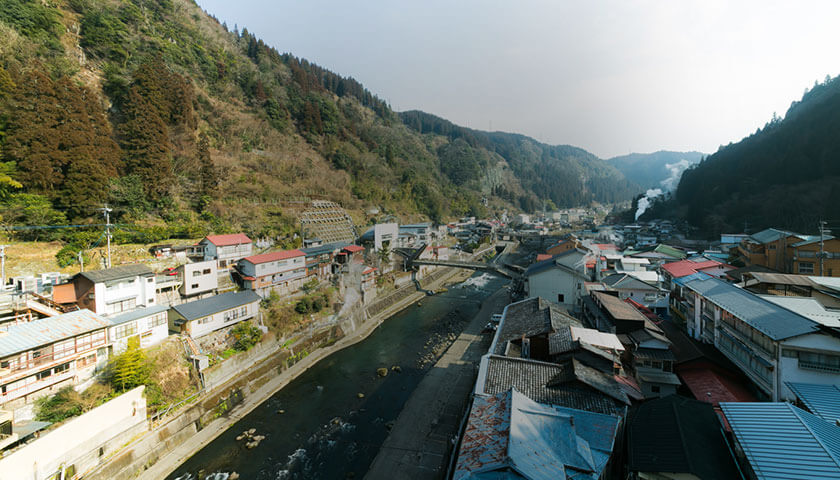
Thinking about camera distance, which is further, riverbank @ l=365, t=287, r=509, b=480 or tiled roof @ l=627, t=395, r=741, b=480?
riverbank @ l=365, t=287, r=509, b=480


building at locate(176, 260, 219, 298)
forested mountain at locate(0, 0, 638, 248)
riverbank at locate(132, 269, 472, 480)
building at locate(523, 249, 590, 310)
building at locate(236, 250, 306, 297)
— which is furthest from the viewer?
building at locate(236, 250, 306, 297)

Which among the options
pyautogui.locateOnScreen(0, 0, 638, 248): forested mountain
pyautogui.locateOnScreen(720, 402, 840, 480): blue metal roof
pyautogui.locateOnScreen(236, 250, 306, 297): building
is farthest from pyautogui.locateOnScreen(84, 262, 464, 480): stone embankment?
pyautogui.locateOnScreen(720, 402, 840, 480): blue metal roof

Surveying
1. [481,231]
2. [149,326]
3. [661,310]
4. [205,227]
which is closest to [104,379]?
[149,326]

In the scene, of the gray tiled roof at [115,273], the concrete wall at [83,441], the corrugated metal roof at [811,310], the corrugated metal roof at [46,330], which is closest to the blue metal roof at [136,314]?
the corrugated metal roof at [46,330]

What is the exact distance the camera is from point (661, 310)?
15672 millimetres

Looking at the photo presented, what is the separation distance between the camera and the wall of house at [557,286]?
15.7 metres

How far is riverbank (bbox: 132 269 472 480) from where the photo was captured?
352 inches

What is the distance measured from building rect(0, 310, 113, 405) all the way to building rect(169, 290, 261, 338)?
7.94ft

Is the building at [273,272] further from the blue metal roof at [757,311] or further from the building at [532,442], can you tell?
the blue metal roof at [757,311]

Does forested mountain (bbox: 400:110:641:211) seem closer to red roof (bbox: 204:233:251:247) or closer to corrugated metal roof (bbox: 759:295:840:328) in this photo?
red roof (bbox: 204:233:251:247)

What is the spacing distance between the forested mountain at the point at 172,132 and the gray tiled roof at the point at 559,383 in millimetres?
17292

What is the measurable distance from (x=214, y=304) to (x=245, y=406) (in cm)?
467

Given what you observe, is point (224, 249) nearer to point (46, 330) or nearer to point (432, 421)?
point (46, 330)

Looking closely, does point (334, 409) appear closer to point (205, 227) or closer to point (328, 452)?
point (328, 452)
